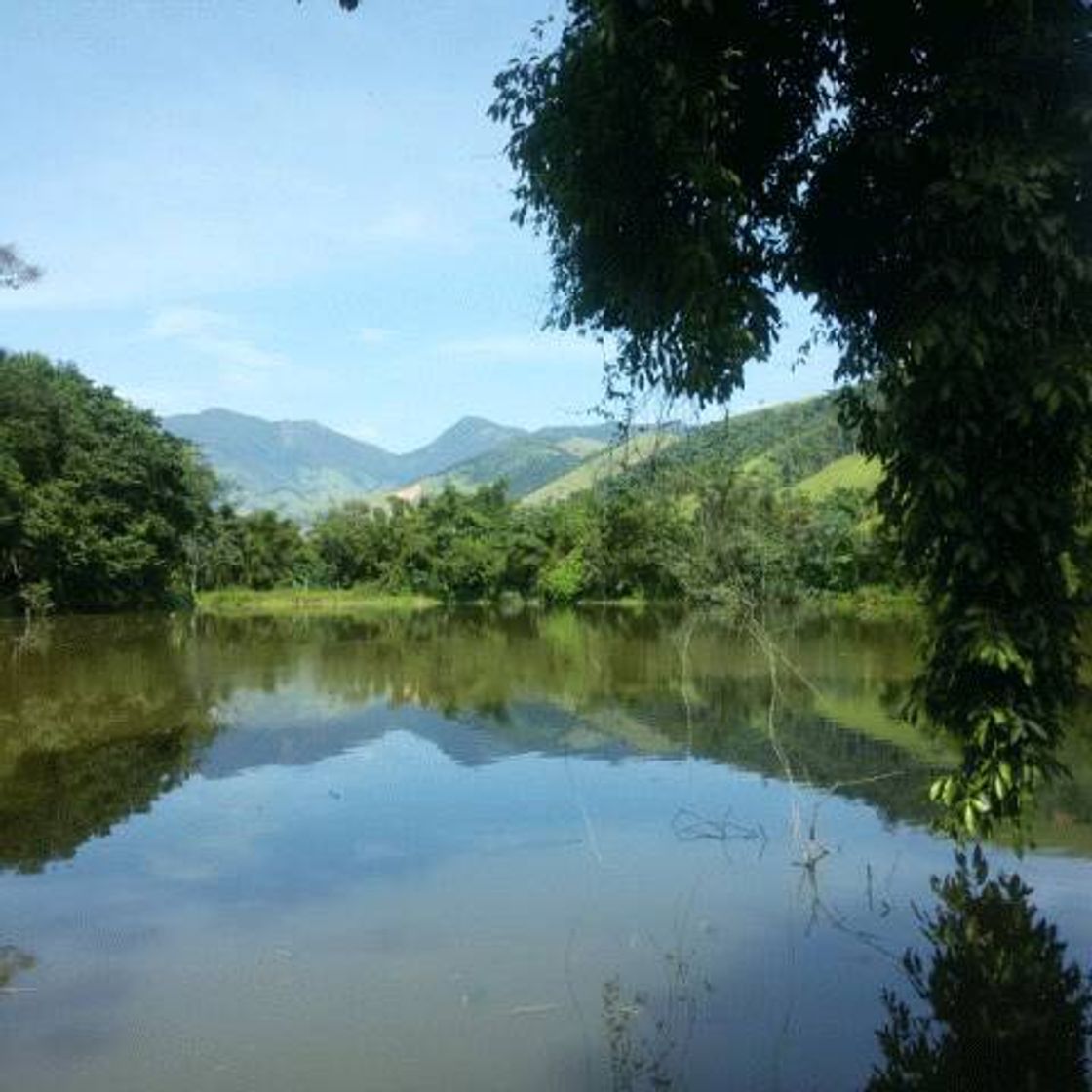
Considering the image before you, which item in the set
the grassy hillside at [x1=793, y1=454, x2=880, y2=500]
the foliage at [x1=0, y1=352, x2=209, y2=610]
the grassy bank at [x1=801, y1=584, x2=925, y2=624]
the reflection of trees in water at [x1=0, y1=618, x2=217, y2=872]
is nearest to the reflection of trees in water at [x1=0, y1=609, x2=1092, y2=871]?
the reflection of trees in water at [x1=0, y1=618, x2=217, y2=872]

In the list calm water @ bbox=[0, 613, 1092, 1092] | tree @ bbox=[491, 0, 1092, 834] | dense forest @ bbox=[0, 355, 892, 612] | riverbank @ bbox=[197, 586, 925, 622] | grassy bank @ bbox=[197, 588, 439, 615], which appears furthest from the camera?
grassy bank @ bbox=[197, 588, 439, 615]

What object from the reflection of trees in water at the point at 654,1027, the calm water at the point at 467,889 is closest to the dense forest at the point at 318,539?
the calm water at the point at 467,889

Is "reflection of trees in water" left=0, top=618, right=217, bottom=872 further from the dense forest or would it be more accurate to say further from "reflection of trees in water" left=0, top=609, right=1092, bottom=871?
the dense forest

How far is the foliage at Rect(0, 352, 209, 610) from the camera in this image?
54.4m

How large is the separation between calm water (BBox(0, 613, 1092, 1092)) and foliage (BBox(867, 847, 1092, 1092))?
272mm

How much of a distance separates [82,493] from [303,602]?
112 feet

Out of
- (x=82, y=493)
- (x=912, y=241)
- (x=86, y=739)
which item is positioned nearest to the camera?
(x=912, y=241)

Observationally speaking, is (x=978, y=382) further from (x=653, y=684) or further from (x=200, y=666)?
(x=200, y=666)

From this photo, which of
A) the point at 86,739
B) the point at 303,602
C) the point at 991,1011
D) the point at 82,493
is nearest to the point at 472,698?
the point at 86,739

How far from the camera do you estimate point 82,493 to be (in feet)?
195

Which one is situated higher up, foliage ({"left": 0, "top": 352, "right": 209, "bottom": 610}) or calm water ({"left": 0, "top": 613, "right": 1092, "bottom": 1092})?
foliage ({"left": 0, "top": 352, "right": 209, "bottom": 610})

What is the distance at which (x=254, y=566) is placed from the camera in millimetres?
103562

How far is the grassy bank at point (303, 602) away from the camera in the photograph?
276 ft

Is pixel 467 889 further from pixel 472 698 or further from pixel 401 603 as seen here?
pixel 401 603
